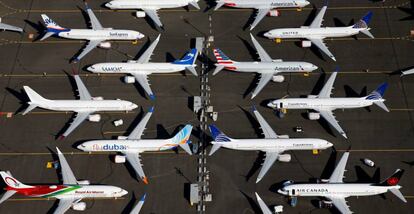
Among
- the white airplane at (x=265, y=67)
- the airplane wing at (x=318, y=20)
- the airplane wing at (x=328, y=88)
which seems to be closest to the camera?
the airplane wing at (x=328, y=88)

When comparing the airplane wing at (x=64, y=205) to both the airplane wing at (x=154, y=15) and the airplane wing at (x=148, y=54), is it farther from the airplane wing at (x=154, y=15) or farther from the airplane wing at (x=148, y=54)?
the airplane wing at (x=154, y=15)

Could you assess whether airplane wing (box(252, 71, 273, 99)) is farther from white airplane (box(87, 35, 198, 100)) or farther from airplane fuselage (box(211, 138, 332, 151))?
white airplane (box(87, 35, 198, 100))

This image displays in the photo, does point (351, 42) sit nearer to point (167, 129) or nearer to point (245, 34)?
point (245, 34)

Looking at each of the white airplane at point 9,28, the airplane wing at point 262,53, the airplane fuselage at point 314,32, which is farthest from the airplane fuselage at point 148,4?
the airplane fuselage at point 314,32

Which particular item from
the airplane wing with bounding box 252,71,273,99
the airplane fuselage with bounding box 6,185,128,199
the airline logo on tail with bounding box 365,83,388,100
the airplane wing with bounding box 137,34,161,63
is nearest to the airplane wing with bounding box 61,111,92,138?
the airplane fuselage with bounding box 6,185,128,199

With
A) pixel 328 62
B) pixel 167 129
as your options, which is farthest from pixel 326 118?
pixel 167 129

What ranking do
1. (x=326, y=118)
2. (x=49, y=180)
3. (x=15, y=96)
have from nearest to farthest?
(x=49, y=180), (x=326, y=118), (x=15, y=96)
